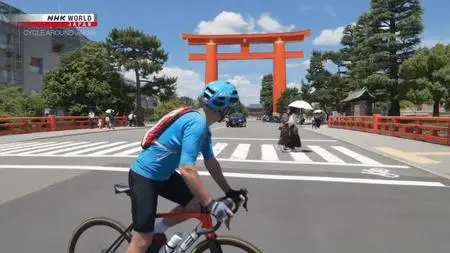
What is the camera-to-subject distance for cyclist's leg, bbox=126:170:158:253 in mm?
3549

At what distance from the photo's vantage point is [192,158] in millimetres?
3266

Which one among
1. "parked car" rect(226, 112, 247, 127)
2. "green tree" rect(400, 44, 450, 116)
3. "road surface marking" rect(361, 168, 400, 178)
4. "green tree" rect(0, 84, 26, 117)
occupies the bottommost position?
"road surface marking" rect(361, 168, 400, 178)

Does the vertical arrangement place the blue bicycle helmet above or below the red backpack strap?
above

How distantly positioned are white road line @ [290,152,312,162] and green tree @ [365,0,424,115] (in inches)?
992

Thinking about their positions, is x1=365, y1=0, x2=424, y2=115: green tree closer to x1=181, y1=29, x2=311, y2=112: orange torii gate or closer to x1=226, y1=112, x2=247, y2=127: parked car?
x1=226, y1=112, x2=247, y2=127: parked car

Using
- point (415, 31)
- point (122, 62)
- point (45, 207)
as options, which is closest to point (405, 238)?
point (45, 207)

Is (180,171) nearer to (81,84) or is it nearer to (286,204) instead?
(286,204)

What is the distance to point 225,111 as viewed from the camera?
11.5 feet

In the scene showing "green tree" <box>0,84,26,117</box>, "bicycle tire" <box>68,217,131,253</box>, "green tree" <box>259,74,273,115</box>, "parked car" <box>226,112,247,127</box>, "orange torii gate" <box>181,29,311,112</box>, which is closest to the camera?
"bicycle tire" <box>68,217,131,253</box>

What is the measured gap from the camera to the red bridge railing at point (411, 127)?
2083 centimetres

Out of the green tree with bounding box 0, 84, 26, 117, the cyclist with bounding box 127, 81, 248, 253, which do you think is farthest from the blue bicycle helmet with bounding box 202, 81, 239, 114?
the green tree with bounding box 0, 84, 26, 117

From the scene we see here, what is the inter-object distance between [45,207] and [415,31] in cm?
3820

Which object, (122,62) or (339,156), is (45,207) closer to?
(339,156)

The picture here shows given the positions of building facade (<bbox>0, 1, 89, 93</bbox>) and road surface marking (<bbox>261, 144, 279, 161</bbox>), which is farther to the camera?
building facade (<bbox>0, 1, 89, 93</bbox>)
